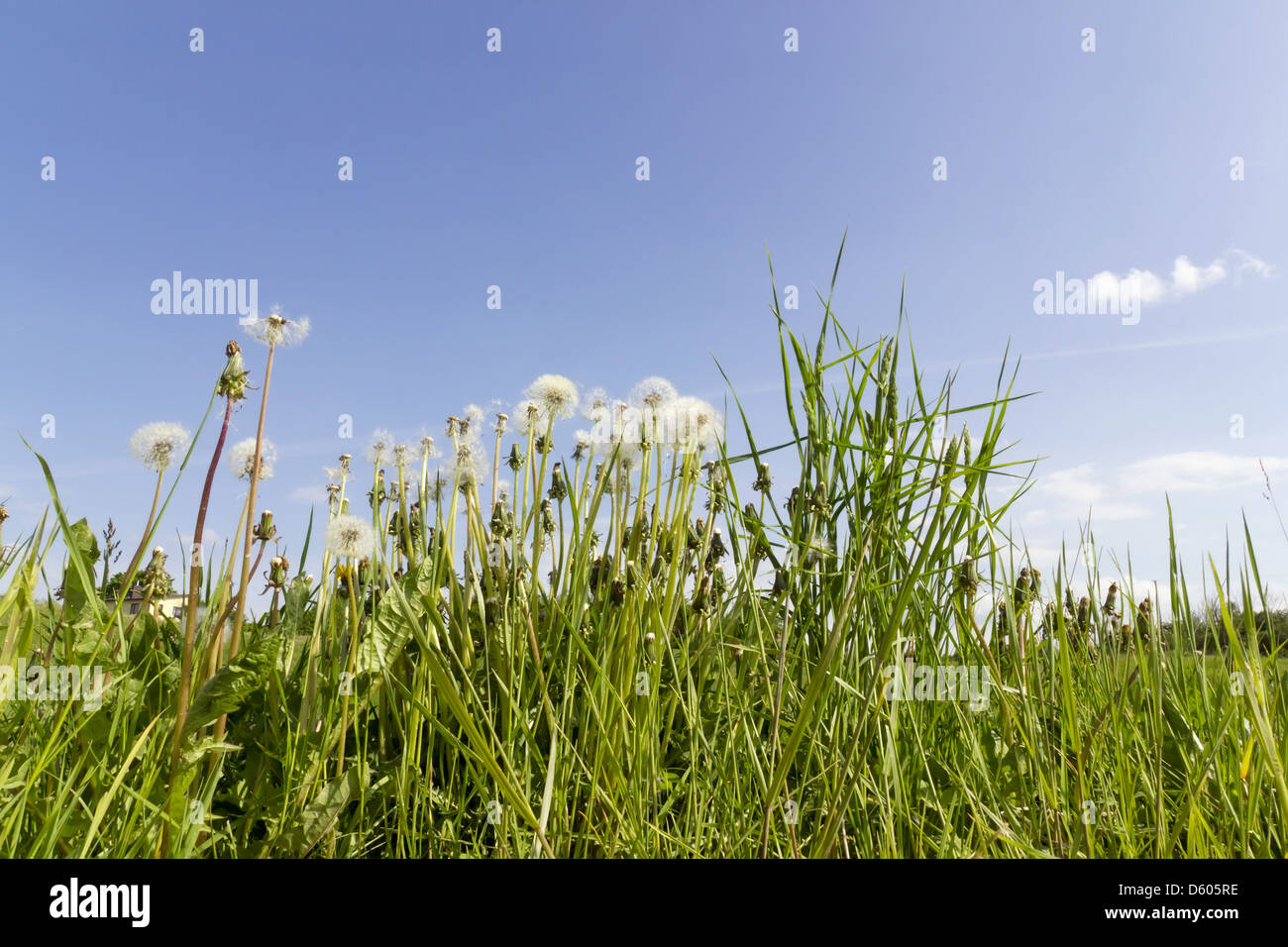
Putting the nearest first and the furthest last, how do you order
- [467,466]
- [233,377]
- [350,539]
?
[233,377], [350,539], [467,466]

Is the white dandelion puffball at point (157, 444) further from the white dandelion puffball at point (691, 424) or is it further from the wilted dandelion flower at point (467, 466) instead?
the white dandelion puffball at point (691, 424)

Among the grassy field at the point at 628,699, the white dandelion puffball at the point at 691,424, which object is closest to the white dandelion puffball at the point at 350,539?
the grassy field at the point at 628,699

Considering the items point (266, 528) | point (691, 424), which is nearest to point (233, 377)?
point (266, 528)

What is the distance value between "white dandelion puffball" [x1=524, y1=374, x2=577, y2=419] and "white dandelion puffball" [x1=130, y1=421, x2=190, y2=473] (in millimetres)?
828

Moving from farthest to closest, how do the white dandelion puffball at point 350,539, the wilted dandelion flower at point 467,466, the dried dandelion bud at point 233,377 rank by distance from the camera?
the wilted dandelion flower at point 467,466 → the white dandelion puffball at point 350,539 → the dried dandelion bud at point 233,377

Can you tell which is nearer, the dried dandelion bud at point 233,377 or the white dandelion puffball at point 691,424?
the dried dandelion bud at point 233,377

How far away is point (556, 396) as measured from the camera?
81.5 inches

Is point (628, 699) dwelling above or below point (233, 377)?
below

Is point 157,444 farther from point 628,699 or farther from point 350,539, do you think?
point 628,699

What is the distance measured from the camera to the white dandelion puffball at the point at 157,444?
157cm

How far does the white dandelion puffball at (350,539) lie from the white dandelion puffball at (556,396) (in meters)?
0.57

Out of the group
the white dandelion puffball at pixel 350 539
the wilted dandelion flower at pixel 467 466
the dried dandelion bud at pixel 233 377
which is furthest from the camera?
the wilted dandelion flower at pixel 467 466

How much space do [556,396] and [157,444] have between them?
0.93 m
